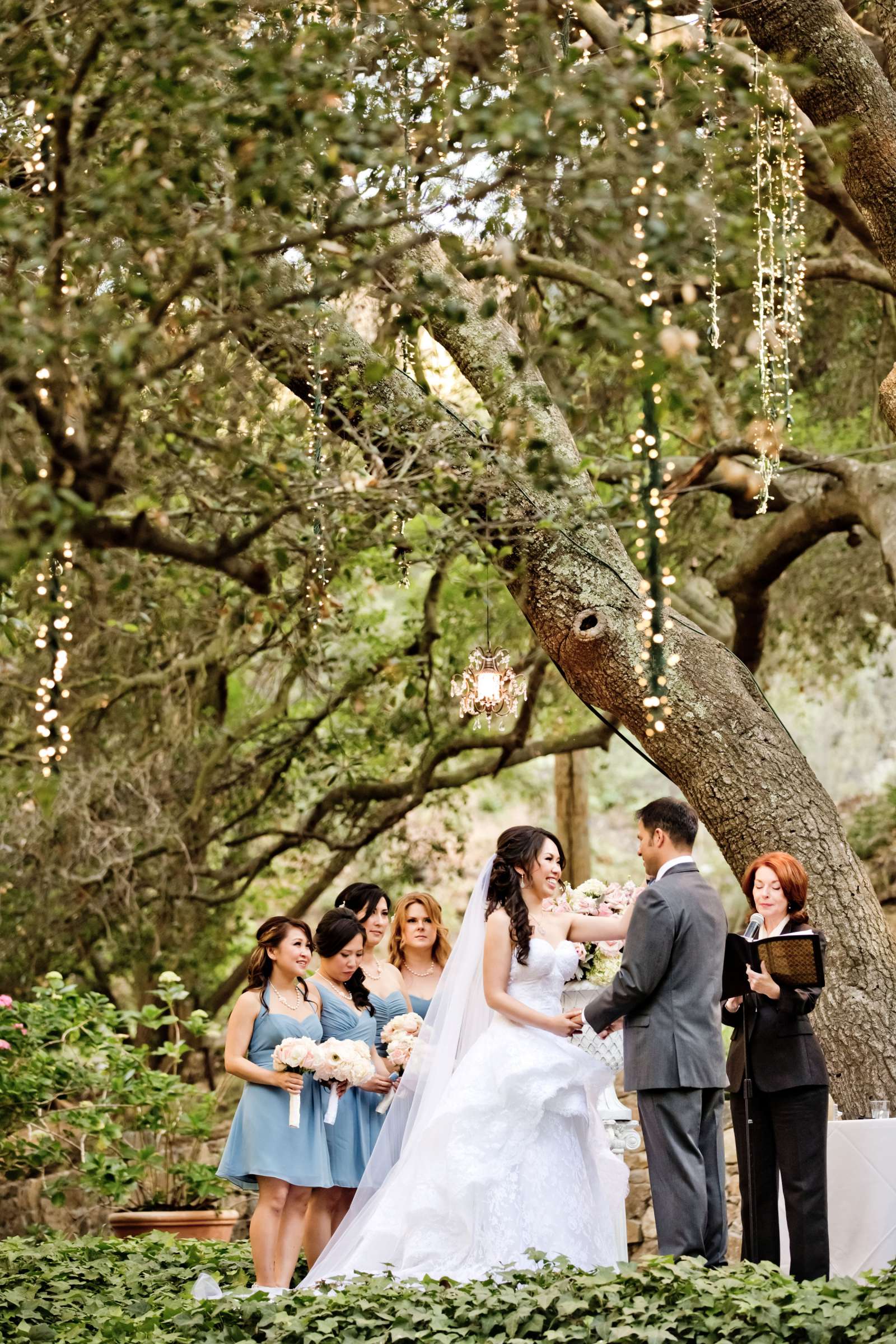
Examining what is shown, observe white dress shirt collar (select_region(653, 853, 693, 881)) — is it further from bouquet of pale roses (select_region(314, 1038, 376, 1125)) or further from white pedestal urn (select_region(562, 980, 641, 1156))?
bouquet of pale roses (select_region(314, 1038, 376, 1125))

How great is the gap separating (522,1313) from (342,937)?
74.4 inches

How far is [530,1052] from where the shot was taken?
17.5 feet

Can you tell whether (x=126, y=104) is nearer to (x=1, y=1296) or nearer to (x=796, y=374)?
(x=1, y=1296)

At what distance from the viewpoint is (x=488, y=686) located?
7809 mm

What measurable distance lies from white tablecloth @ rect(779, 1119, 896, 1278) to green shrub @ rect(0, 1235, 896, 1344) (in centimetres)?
64

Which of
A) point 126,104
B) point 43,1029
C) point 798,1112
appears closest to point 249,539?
point 126,104

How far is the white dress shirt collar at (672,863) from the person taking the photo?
205 inches

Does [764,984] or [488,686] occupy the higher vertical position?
[488,686]

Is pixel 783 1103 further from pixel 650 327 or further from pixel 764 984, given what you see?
pixel 650 327

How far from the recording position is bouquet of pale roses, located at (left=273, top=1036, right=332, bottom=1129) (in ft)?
18.4

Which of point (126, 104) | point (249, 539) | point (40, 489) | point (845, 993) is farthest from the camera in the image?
point (845, 993)

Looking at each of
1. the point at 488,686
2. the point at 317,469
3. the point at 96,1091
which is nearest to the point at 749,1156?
the point at 317,469

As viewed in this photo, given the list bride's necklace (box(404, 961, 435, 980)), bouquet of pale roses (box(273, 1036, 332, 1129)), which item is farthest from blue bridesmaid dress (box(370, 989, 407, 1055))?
bouquet of pale roses (box(273, 1036, 332, 1129))

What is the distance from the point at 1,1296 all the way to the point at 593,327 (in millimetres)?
4310
